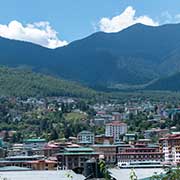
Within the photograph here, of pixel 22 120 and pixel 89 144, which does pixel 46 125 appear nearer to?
pixel 22 120

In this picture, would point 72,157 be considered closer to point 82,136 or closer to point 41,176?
point 82,136

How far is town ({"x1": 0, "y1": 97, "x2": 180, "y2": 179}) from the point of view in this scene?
55347mm

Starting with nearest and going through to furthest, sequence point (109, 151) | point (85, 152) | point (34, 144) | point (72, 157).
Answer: point (72, 157)
point (85, 152)
point (109, 151)
point (34, 144)

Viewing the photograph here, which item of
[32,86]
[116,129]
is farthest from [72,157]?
[32,86]

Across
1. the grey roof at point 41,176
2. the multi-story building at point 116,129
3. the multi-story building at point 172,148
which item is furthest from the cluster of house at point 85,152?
the grey roof at point 41,176

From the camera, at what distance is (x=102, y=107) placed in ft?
447

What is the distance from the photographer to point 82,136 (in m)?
80.1

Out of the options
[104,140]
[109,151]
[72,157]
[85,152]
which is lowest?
[72,157]

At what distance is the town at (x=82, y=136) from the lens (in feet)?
182

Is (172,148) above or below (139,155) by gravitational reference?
above

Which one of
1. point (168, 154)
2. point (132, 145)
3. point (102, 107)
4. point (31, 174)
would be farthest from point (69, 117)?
point (31, 174)

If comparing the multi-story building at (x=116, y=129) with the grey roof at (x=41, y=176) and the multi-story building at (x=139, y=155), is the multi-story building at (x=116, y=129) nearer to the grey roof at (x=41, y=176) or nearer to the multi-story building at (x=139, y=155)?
the multi-story building at (x=139, y=155)

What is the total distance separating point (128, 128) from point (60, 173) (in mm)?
70026

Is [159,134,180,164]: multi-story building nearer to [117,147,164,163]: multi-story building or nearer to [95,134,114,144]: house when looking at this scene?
[117,147,164,163]: multi-story building
